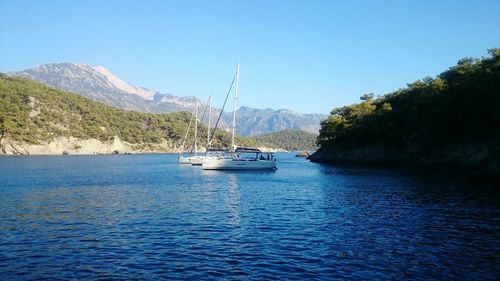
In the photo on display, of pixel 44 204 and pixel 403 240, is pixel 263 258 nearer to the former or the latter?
pixel 403 240

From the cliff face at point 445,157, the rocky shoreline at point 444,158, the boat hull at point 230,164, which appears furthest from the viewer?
the boat hull at point 230,164

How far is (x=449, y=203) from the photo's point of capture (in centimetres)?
3469

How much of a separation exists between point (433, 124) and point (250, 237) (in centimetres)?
8014

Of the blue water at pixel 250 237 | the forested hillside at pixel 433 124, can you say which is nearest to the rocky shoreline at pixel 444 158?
the forested hillside at pixel 433 124

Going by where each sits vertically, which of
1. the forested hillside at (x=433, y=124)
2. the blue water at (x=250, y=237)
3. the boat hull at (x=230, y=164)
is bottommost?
the blue water at (x=250, y=237)

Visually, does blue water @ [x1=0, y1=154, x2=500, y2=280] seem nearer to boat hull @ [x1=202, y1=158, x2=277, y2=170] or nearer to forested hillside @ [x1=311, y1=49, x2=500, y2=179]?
forested hillside @ [x1=311, y1=49, x2=500, y2=179]

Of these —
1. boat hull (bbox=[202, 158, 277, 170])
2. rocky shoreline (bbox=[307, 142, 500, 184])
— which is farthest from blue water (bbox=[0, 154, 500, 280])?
boat hull (bbox=[202, 158, 277, 170])

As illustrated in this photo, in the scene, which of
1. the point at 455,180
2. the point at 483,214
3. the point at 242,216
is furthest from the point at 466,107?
the point at 242,216

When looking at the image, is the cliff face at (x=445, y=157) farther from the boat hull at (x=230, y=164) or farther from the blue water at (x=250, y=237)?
the boat hull at (x=230, y=164)

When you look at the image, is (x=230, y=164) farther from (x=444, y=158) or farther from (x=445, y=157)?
(x=445, y=157)

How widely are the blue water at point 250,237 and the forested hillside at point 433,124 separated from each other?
3166cm

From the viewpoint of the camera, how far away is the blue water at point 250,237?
16.3 meters

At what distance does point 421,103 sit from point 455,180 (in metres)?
49.9

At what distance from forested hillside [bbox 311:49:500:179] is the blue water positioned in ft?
104
